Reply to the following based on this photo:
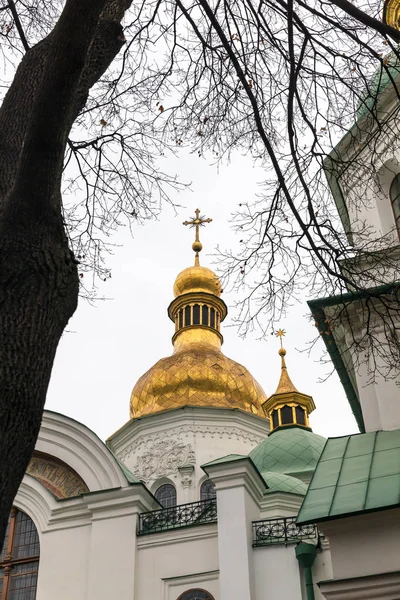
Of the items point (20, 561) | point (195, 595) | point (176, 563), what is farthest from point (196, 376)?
point (195, 595)

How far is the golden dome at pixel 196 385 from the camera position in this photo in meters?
24.6

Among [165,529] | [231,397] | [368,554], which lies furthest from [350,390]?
[231,397]

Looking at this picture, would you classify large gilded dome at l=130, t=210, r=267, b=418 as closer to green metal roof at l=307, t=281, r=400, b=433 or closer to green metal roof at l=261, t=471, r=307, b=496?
green metal roof at l=261, t=471, r=307, b=496

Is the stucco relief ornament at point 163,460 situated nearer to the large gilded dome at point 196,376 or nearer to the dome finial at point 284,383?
the large gilded dome at point 196,376

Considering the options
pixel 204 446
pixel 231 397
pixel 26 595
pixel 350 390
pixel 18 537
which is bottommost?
pixel 26 595

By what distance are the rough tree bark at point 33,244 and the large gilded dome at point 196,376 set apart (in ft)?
64.9

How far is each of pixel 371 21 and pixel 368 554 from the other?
4.60 metres

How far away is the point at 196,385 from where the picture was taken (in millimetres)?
24953

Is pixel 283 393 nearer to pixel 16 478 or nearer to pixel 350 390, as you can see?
pixel 350 390

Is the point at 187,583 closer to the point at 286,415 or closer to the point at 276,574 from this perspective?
the point at 276,574

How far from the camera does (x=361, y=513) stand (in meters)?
6.74

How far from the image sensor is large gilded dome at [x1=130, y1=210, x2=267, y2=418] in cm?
2473

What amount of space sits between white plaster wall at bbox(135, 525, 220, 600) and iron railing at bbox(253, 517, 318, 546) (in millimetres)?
761

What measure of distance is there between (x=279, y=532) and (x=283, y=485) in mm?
5208
